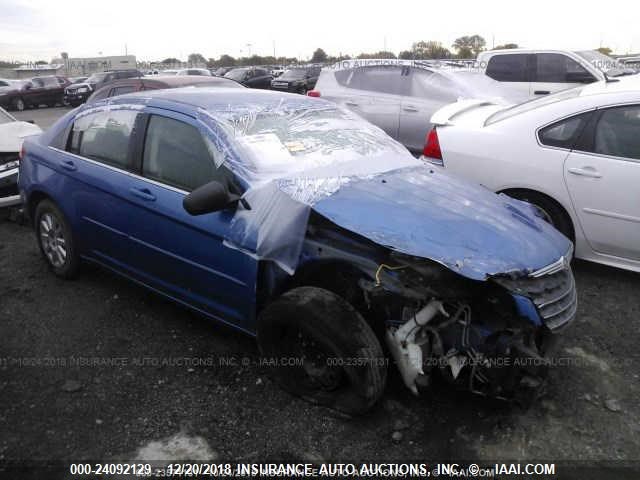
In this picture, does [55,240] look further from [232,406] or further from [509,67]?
[509,67]

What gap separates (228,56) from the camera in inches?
2657

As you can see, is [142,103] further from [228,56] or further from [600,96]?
[228,56]

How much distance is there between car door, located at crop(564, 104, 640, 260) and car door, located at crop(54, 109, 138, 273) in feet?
10.5

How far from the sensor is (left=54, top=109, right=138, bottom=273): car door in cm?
363

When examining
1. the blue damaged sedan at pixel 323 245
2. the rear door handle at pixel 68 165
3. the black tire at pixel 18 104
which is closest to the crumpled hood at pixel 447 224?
the blue damaged sedan at pixel 323 245

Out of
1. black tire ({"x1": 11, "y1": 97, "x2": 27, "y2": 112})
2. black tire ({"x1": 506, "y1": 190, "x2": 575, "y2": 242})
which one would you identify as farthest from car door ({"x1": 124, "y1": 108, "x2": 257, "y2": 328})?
black tire ({"x1": 11, "y1": 97, "x2": 27, "y2": 112})

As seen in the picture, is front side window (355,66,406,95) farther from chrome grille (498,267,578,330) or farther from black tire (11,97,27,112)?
black tire (11,97,27,112)

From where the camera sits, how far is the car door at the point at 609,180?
392cm

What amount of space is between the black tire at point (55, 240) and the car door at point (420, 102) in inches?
183

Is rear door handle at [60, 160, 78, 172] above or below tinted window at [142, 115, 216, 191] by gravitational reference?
below

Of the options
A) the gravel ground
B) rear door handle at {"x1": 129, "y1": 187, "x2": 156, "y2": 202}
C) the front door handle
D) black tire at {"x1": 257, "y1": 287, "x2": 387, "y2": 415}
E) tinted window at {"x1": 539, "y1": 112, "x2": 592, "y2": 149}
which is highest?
tinted window at {"x1": 539, "y1": 112, "x2": 592, "y2": 149}

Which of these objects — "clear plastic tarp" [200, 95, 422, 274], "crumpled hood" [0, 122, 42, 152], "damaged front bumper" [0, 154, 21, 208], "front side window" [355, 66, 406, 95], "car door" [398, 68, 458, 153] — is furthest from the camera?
"front side window" [355, 66, 406, 95]

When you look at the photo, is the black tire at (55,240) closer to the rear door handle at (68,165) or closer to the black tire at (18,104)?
the rear door handle at (68,165)

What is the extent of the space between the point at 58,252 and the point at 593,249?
4138 millimetres
